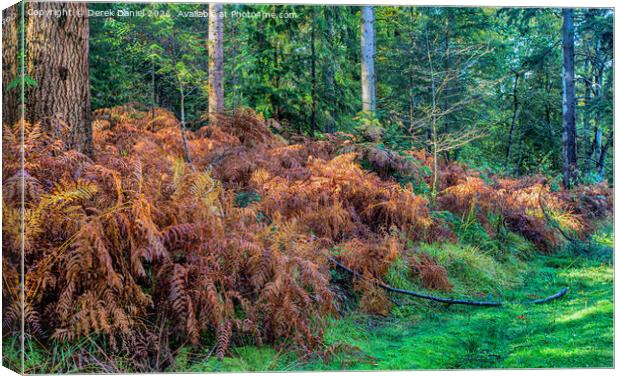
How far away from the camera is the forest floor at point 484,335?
4039mm

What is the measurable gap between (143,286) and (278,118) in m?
2.81

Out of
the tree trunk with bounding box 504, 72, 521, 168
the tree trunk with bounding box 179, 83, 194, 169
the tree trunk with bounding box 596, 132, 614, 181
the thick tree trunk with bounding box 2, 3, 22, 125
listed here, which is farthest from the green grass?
the tree trunk with bounding box 179, 83, 194, 169

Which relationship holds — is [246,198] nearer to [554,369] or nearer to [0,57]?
[0,57]

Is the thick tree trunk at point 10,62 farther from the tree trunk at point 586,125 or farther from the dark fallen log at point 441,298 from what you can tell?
the tree trunk at point 586,125

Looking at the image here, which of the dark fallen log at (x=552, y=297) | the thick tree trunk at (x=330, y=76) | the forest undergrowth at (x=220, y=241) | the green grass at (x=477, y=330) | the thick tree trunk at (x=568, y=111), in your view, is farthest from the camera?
the thick tree trunk at (x=330, y=76)

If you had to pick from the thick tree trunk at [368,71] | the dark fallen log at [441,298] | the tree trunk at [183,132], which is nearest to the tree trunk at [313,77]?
the thick tree trunk at [368,71]

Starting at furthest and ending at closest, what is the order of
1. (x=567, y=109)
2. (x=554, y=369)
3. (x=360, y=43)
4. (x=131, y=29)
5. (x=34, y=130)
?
(x=360, y=43), (x=567, y=109), (x=131, y=29), (x=554, y=369), (x=34, y=130)

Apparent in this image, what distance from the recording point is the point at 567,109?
18.2 feet

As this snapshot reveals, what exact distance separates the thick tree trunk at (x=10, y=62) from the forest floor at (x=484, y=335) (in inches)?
81.4

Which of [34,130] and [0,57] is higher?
[0,57]

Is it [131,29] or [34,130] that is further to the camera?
[131,29]

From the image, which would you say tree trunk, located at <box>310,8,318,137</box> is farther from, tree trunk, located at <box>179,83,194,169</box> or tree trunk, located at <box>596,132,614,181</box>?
tree trunk, located at <box>596,132,614,181</box>

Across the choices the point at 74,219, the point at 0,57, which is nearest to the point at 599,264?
the point at 74,219

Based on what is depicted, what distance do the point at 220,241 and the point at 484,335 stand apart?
2.21 m
